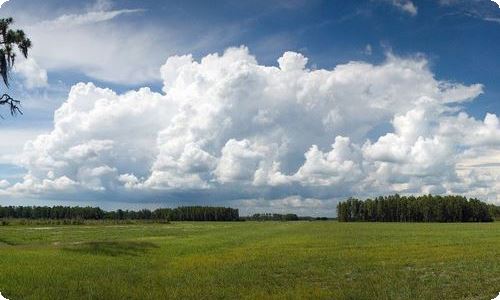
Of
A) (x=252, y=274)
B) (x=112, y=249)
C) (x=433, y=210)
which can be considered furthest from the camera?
(x=433, y=210)

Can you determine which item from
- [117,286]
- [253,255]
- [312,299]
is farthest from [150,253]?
[312,299]

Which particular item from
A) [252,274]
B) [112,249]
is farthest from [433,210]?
[252,274]

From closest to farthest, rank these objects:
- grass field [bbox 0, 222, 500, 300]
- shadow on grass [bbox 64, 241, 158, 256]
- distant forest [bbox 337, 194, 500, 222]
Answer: grass field [bbox 0, 222, 500, 300], shadow on grass [bbox 64, 241, 158, 256], distant forest [bbox 337, 194, 500, 222]

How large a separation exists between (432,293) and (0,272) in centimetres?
1959

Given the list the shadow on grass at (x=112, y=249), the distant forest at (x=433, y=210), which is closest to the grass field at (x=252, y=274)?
the shadow on grass at (x=112, y=249)

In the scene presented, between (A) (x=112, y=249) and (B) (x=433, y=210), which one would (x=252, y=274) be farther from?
(B) (x=433, y=210)

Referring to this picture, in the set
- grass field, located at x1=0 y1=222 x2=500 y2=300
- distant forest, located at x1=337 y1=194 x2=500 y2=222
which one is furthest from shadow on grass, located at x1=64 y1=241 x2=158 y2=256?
distant forest, located at x1=337 y1=194 x2=500 y2=222

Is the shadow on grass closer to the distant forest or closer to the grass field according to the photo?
the grass field

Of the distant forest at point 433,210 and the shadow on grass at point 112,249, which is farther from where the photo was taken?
the distant forest at point 433,210

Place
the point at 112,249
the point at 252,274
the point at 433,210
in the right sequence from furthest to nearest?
the point at 433,210 < the point at 112,249 < the point at 252,274

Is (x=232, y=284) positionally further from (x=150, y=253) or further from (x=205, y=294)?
(x=150, y=253)

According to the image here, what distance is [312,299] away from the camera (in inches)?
782

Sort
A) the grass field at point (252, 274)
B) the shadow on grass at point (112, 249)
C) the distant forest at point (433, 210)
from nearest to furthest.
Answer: the grass field at point (252, 274), the shadow on grass at point (112, 249), the distant forest at point (433, 210)

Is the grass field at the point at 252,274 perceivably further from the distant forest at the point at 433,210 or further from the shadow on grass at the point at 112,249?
the distant forest at the point at 433,210
